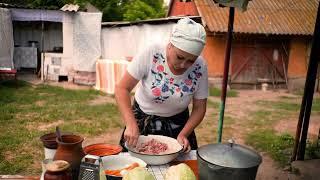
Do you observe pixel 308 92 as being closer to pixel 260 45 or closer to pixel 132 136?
pixel 132 136

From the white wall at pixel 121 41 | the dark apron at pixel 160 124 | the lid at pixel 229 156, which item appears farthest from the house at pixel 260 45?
the lid at pixel 229 156

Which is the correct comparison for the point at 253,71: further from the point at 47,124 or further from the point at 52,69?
the point at 47,124

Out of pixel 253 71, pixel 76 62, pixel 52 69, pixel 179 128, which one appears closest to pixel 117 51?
pixel 76 62

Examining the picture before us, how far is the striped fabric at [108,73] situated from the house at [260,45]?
388 cm

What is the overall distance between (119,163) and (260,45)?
1332 cm

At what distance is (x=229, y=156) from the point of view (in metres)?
1.79

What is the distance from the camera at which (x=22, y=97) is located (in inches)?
405

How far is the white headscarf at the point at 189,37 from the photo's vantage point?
222 centimetres

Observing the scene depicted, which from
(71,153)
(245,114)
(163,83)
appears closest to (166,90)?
(163,83)

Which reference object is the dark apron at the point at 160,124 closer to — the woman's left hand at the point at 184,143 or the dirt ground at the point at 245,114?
the woman's left hand at the point at 184,143

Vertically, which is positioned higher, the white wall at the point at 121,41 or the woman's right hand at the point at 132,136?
the white wall at the point at 121,41

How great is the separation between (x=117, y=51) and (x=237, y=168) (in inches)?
497

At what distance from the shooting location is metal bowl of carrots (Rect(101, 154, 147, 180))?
204cm

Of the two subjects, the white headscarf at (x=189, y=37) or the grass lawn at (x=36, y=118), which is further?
the grass lawn at (x=36, y=118)
